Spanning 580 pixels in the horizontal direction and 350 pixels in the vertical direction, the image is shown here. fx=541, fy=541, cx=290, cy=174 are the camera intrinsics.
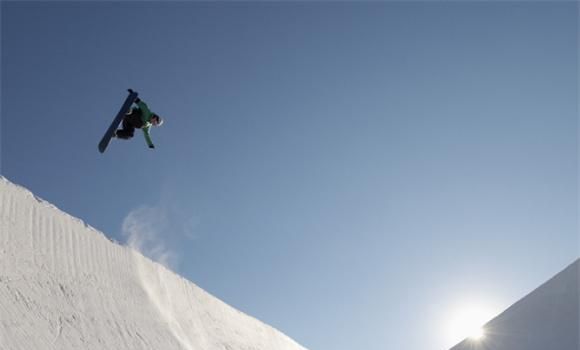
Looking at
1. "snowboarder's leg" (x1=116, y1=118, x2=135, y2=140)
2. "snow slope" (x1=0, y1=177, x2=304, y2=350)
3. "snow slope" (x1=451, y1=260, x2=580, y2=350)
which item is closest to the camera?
"snowboarder's leg" (x1=116, y1=118, x2=135, y2=140)

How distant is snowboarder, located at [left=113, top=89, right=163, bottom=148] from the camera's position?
7332mm

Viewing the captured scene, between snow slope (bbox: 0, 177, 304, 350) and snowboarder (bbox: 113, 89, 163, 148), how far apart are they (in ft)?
9.88

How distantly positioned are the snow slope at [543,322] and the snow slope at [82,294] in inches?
246

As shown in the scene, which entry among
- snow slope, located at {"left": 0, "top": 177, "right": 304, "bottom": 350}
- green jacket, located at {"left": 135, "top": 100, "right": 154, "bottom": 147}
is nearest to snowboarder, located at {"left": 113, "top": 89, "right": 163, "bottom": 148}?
green jacket, located at {"left": 135, "top": 100, "right": 154, "bottom": 147}

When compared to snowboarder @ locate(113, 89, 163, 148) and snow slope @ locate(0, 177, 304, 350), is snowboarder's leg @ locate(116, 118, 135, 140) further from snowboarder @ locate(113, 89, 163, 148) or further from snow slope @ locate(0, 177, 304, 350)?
snow slope @ locate(0, 177, 304, 350)

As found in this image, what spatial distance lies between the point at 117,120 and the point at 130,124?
261 millimetres

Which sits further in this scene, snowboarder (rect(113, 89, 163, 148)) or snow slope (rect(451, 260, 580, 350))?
snow slope (rect(451, 260, 580, 350))

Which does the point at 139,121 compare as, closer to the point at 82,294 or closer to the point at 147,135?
the point at 147,135

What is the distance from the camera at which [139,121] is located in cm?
735

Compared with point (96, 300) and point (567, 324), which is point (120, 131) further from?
point (567, 324)

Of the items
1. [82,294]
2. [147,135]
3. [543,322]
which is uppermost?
[147,135]

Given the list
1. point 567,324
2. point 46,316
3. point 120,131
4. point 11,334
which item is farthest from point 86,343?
point 567,324

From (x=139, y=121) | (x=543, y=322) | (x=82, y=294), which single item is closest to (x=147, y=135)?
(x=139, y=121)

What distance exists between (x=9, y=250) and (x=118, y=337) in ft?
7.49
